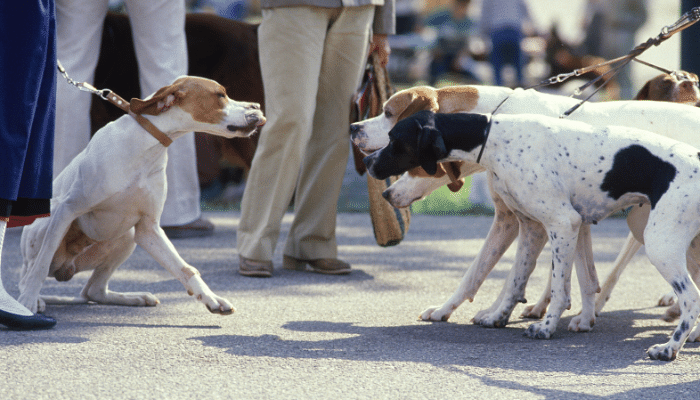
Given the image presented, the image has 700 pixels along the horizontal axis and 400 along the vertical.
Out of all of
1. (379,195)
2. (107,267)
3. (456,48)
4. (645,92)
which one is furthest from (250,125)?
(456,48)

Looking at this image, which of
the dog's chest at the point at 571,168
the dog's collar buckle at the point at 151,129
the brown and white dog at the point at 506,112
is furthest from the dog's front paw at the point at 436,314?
the dog's collar buckle at the point at 151,129

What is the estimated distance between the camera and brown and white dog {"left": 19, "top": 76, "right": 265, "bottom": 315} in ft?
11.2

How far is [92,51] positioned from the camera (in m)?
5.34

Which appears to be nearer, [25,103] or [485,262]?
[25,103]

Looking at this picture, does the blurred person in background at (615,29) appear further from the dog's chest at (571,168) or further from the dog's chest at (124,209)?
the dog's chest at (124,209)

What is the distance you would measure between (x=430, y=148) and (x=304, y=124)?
1.49 metres

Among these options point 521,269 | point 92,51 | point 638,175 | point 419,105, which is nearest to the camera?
point 638,175

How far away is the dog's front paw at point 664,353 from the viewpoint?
301cm

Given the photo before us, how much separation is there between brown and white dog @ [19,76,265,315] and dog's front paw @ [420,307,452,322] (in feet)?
2.72

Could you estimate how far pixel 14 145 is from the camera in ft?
10.3

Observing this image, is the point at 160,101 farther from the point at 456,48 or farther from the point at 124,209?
the point at 456,48

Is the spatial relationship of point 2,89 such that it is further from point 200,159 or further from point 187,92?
point 200,159

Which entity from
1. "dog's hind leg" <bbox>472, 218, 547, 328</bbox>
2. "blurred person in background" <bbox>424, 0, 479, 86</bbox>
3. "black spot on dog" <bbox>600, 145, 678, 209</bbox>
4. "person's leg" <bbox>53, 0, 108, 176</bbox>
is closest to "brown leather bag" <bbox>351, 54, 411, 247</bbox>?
"dog's hind leg" <bbox>472, 218, 547, 328</bbox>

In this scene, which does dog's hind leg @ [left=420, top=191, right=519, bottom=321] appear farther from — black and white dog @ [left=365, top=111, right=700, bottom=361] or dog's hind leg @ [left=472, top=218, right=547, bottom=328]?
black and white dog @ [left=365, top=111, right=700, bottom=361]
